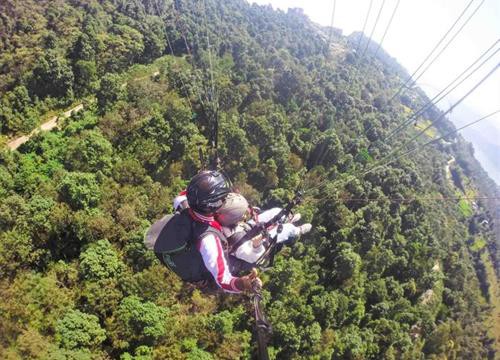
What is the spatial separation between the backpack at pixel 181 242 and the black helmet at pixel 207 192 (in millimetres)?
308

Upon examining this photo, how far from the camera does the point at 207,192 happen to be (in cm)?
618

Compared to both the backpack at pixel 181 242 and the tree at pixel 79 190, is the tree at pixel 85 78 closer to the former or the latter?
the tree at pixel 79 190

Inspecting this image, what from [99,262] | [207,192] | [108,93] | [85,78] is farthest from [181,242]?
[85,78]

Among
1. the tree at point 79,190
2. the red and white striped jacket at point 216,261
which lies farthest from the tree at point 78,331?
the red and white striped jacket at point 216,261

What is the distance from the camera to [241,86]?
48.5m

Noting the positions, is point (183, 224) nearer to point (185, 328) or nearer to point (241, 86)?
point (185, 328)

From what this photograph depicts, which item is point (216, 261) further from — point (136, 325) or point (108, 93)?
point (108, 93)

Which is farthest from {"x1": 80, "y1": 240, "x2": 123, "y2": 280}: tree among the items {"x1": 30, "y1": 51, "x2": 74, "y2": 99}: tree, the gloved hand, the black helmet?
{"x1": 30, "y1": 51, "x2": 74, "y2": 99}: tree

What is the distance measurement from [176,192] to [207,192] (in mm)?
27623

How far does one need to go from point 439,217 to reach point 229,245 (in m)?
63.0

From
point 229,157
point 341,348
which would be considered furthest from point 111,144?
point 341,348

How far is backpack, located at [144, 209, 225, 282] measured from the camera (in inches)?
240

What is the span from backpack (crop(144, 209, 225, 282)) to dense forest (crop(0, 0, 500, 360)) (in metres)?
3.81

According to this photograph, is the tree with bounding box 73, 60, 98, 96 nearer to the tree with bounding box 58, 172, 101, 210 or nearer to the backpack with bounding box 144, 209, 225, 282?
the tree with bounding box 58, 172, 101, 210
